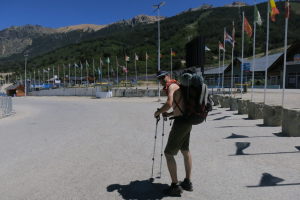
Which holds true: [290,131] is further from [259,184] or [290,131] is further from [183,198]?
[183,198]

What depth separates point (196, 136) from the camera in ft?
30.5

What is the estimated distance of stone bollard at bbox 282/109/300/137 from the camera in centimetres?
824

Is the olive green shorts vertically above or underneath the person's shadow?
above

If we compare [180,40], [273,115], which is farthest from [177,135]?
[180,40]

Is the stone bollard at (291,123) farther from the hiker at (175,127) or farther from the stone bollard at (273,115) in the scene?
the hiker at (175,127)

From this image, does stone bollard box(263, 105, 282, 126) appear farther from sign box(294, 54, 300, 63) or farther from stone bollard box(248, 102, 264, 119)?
sign box(294, 54, 300, 63)

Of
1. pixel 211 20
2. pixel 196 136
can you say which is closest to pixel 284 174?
pixel 196 136

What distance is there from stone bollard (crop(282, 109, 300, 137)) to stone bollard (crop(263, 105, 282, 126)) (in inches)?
62.9

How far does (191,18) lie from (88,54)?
72.5 meters

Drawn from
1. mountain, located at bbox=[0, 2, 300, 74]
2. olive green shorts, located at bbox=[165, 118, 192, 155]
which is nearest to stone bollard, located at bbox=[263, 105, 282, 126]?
olive green shorts, located at bbox=[165, 118, 192, 155]

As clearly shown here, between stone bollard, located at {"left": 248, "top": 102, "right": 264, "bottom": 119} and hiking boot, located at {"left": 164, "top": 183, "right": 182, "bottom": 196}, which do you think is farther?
stone bollard, located at {"left": 248, "top": 102, "right": 264, "bottom": 119}

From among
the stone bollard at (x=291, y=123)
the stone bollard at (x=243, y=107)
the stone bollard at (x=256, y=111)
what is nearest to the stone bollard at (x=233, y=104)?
the stone bollard at (x=243, y=107)

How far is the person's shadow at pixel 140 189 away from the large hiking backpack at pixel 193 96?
126 cm

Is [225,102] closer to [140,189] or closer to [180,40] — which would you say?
[140,189]
